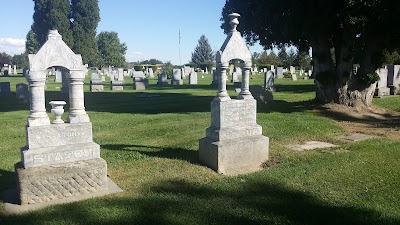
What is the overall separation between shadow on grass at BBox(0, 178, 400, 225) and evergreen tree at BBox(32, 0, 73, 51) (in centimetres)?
6210

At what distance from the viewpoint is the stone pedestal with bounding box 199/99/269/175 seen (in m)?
6.90

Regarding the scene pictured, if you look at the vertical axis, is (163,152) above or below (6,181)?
above

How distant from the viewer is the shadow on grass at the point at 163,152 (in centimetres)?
761

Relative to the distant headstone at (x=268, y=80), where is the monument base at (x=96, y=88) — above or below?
below

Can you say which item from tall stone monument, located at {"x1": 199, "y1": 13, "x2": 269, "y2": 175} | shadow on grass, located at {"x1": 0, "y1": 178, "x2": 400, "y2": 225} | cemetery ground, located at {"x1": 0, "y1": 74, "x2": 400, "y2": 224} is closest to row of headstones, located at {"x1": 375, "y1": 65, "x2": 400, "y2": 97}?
cemetery ground, located at {"x1": 0, "y1": 74, "x2": 400, "y2": 224}

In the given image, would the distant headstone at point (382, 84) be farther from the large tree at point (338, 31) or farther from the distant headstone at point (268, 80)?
the distant headstone at point (268, 80)

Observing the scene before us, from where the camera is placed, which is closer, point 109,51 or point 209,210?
point 209,210

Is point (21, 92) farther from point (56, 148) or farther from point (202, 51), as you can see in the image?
point (202, 51)

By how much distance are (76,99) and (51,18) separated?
62.4m

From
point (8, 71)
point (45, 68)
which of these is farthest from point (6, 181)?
point (8, 71)

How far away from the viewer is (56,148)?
216 inches

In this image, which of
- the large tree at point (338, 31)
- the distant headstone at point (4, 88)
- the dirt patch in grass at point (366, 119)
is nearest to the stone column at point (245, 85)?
the dirt patch in grass at point (366, 119)

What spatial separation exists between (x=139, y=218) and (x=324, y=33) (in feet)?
41.2

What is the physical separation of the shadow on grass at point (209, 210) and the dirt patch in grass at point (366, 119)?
576cm
